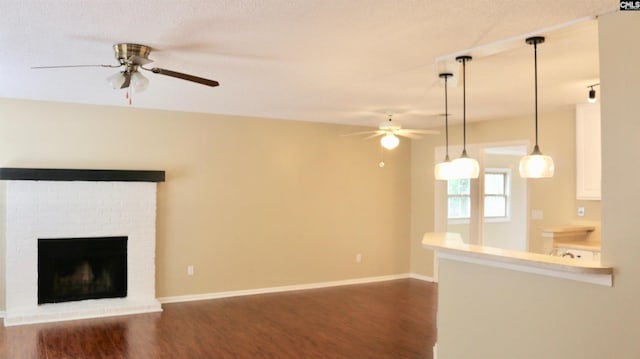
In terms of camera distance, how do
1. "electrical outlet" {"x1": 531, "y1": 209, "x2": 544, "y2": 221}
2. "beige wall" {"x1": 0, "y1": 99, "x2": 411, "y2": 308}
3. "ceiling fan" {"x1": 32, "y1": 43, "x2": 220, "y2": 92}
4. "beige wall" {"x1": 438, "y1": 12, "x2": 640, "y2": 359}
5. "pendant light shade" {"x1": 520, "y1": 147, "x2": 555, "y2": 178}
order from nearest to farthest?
"beige wall" {"x1": 438, "y1": 12, "x2": 640, "y2": 359} < "pendant light shade" {"x1": 520, "y1": 147, "x2": 555, "y2": 178} < "ceiling fan" {"x1": 32, "y1": 43, "x2": 220, "y2": 92} < "beige wall" {"x1": 0, "y1": 99, "x2": 411, "y2": 308} < "electrical outlet" {"x1": 531, "y1": 209, "x2": 544, "y2": 221}

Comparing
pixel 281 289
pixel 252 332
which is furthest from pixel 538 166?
pixel 281 289

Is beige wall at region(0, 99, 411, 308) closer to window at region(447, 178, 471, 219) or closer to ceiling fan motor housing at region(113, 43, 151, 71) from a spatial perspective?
window at region(447, 178, 471, 219)

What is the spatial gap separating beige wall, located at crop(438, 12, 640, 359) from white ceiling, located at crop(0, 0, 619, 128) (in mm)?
291

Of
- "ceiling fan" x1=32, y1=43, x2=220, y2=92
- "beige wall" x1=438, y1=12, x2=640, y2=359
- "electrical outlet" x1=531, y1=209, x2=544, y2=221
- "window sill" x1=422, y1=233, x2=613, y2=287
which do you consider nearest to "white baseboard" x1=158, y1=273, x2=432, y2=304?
"electrical outlet" x1=531, y1=209, x2=544, y2=221

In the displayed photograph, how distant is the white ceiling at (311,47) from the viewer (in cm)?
264

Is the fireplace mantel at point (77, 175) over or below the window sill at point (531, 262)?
over

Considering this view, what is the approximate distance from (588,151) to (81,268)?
5856 mm

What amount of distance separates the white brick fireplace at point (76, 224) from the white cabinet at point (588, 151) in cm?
480

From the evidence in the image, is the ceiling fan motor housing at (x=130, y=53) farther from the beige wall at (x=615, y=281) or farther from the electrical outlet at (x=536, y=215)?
the electrical outlet at (x=536, y=215)

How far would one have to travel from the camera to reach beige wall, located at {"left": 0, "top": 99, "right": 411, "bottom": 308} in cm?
568

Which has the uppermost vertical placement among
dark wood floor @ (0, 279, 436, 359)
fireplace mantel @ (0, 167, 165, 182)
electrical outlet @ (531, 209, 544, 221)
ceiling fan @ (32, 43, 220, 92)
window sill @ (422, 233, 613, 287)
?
ceiling fan @ (32, 43, 220, 92)

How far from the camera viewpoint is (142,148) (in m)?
6.02

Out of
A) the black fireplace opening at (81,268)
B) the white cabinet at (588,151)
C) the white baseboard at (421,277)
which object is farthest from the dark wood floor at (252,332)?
the white cabinet at (588,151)

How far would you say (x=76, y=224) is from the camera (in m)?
5.62
